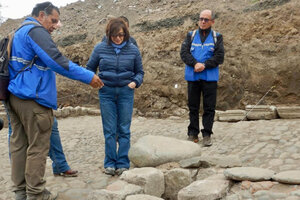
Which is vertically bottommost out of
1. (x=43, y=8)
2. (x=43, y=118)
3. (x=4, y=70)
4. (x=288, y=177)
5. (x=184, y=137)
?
(x=184, y=137)

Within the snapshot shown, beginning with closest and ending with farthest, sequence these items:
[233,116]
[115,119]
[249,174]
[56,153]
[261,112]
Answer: [249,174] < [56,153] < [115,119] < [261,112] < [233,116]

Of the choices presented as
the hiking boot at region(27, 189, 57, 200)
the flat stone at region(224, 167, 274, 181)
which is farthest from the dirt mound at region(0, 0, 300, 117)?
the flat stone at region(224, 167, 274, 181)

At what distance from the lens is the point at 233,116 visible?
794cm

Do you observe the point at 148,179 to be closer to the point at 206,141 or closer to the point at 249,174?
the point at 249,174

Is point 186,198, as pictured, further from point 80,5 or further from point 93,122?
point 80,5

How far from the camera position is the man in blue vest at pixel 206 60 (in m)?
5.53

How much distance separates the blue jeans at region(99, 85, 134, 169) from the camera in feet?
15.0

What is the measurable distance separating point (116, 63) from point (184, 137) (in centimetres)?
273

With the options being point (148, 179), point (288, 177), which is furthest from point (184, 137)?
point (288, 177)

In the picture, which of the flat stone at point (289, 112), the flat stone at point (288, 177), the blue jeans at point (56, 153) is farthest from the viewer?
the flat stone at point (289, 112)

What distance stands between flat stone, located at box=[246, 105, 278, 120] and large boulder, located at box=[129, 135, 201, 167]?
3267mm

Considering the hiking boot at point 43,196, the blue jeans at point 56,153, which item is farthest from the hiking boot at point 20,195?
the blue jeans at point 56,153

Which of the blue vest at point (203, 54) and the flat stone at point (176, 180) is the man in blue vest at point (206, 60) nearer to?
the blue vest at point (203, 54)

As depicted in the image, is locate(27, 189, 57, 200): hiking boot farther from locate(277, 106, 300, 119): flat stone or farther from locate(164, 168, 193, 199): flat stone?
locate(277, 106, 300, 119): flat stone
